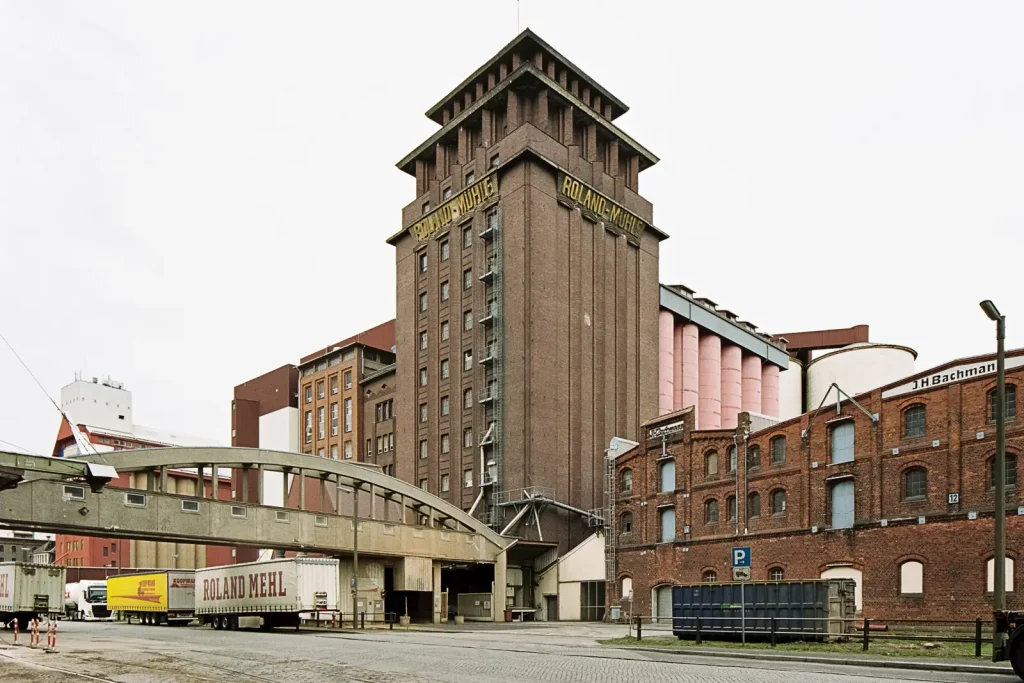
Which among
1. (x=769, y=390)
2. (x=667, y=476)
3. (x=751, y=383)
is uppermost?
(x=751, y=383)

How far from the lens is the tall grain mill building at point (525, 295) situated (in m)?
69.6

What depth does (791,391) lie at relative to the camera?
98.8m

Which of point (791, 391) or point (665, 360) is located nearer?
point (665, 360)

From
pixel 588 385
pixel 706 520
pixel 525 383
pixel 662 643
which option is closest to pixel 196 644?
pixel 662 643

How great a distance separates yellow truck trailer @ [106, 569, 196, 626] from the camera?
A: 6150 cm

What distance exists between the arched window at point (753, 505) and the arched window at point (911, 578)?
9017 mm

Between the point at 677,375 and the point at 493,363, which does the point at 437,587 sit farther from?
the point at 677,375

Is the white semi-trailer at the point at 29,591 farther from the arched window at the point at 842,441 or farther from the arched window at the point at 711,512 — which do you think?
the arched window at the point at 842,441

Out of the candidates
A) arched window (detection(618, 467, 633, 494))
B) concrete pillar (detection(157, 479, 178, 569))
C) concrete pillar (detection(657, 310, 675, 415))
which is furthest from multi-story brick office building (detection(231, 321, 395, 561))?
arched window (detection(618, 467, 633, 494))

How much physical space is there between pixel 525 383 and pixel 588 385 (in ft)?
21.8

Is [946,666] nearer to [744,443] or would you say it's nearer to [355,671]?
[355,671]

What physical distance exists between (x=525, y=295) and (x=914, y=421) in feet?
107

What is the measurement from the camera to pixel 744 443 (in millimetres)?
51594

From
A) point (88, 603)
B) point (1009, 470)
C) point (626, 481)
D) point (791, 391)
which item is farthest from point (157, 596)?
point (791, 391)
